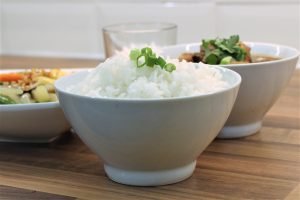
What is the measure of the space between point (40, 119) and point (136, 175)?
0.21m

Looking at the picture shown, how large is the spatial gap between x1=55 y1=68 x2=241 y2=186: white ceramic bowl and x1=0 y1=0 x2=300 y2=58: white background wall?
766 mm

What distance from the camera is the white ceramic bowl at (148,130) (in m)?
0.71

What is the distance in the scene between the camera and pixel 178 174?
30.6 inches

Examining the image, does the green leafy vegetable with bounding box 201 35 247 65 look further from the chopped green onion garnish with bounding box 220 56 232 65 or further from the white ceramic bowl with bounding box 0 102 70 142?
the white ceramic bowl with bounding box 0 102 70 142

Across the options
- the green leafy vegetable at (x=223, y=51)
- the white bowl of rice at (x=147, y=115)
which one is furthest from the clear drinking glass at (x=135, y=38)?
the white bowl of rice at (x=147, y=115)

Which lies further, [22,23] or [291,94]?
[22,23]

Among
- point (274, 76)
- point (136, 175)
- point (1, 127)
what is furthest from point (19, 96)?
point (274, 76)

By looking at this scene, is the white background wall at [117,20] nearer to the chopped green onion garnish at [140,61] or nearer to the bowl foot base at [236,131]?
the bowl foot base at [236,131]

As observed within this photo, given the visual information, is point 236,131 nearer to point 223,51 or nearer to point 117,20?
point 223,51

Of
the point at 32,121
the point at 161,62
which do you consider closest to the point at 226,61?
the point at 161,62

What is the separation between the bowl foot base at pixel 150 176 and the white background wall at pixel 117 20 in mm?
825

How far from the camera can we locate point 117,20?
1729 mm

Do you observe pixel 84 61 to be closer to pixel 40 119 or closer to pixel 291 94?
pixel 291 94

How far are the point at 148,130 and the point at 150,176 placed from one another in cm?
8
